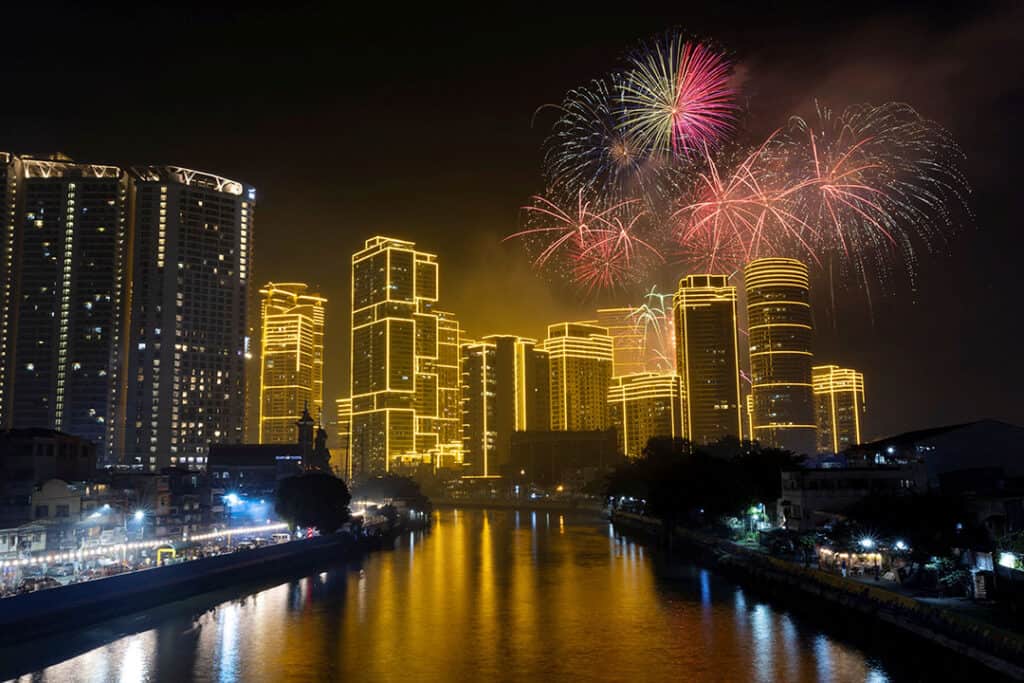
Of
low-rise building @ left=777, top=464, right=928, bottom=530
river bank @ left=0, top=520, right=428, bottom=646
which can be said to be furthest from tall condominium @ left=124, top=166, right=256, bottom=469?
low-rise building @ left=777, top=464, right=928, bottom=530

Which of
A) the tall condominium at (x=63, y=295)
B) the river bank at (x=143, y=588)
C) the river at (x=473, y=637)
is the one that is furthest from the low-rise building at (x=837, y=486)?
the tall condominium at (x=63, y=295)

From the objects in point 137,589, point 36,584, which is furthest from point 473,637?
point 36,584

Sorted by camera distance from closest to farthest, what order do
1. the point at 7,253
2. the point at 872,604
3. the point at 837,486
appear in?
the point at 872,604 < the point at 837,486 < the point at 7,253

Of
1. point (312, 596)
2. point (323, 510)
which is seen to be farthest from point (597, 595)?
point (323, 510)

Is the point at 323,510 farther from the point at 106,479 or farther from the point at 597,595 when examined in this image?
the point at 597,595

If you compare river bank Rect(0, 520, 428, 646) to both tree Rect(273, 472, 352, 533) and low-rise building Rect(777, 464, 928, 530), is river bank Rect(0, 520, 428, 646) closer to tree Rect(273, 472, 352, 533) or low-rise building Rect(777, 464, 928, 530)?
tree Rect(273, 472, 352, 533)

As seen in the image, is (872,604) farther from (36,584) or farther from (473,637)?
(36,584)
